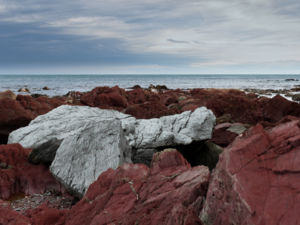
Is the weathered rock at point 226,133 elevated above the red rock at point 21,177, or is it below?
above

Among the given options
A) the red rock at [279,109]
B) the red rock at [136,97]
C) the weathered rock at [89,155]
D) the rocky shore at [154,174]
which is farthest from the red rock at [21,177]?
the red rock at [136,97]

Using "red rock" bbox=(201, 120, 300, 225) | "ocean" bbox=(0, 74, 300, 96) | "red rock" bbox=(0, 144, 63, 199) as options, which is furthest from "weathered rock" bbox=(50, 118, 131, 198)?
"ocean" bbox=(0, 74, 300, 96)

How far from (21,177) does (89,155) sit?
2.21 meters

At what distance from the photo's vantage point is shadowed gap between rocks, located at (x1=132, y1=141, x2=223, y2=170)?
8133 millimetres

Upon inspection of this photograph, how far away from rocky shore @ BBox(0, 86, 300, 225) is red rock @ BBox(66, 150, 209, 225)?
14 millimetres

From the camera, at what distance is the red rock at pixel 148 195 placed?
3518mm

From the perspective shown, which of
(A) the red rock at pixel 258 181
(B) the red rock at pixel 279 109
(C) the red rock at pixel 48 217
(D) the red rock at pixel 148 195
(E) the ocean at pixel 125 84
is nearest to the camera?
Answer: (A) the red rock at pixel 258 181

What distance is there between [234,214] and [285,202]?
527 mm

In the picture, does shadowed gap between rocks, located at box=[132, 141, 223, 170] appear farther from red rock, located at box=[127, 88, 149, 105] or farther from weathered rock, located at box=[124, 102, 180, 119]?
red rock, located at box=[127, 88, 149, 105]

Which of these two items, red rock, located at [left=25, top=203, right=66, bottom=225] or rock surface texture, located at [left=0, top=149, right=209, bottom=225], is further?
red rock, located at [left=25, top=203, right=66, bottom=225]

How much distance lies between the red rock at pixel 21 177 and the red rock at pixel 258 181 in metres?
5.02

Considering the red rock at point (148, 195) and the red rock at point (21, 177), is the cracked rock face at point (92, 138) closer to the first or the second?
the red rock at point (21, 177)

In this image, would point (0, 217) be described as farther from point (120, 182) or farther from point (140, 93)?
point (140, 93)

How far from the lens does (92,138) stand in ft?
22.6
